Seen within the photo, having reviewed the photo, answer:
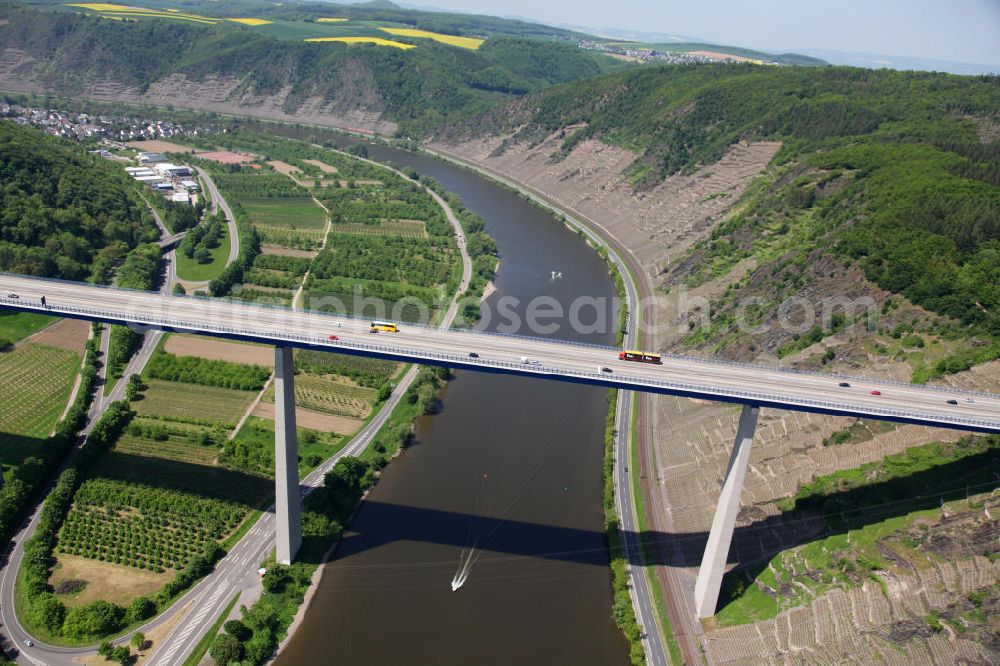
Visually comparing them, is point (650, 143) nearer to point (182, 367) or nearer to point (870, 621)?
point (182, 367)

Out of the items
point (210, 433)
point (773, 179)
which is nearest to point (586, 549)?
point (210, 433)

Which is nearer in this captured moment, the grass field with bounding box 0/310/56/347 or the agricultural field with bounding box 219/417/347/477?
the agricultural field with bounding box 219/417/347/477

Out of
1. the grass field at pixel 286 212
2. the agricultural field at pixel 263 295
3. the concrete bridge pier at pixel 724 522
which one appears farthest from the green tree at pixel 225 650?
the grass field at pixel 286 212

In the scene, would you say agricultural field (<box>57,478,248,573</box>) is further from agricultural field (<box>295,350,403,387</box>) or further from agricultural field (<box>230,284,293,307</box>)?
agricultural field (<box>230,284,293,307</box>)

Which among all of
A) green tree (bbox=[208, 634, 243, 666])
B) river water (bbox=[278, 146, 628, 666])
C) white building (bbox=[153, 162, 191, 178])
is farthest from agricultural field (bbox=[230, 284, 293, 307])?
white building (bbox=[153, 162, 191, 178])

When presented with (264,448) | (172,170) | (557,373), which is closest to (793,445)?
(557,373)

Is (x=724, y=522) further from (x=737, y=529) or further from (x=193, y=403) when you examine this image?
(x=193, y=403)
